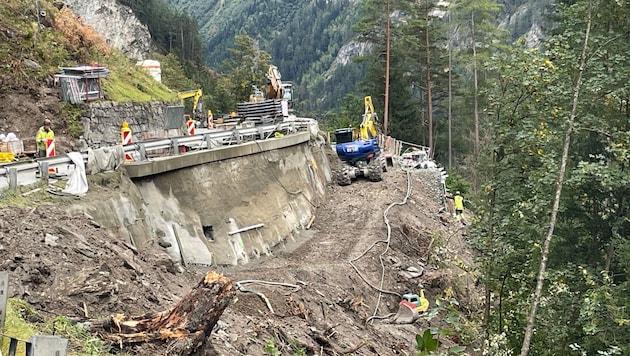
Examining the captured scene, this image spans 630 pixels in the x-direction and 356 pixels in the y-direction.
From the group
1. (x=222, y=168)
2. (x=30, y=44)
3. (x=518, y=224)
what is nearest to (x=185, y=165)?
(x=222, y=168)

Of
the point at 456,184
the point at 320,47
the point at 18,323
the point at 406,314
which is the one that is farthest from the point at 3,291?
the point at 320,47

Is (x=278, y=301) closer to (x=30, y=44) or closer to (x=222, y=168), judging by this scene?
(x=222, y=168)

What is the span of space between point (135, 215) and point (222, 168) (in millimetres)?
4357

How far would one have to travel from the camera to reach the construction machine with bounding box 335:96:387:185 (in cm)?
2669

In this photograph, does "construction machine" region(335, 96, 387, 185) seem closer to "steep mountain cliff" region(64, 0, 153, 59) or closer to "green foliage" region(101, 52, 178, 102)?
"green foliage" region(101, 52, 178, 102)

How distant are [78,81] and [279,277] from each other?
11.2 m

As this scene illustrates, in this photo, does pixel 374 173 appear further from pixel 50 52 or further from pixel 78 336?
pixel 78 336

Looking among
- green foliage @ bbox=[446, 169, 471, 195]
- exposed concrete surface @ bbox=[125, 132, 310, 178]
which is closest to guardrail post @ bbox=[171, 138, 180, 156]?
exposed concrete surface @ bbox=[125, 132, 310, 178]

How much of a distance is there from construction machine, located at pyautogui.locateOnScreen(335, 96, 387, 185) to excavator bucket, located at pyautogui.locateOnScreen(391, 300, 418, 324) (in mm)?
11614

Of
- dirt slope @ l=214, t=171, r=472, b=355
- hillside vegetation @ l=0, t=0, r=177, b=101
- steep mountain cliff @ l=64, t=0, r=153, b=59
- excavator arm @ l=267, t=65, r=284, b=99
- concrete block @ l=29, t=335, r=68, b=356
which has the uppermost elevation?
steep mountain cliff @ l=64, t=0, r=153, b=59

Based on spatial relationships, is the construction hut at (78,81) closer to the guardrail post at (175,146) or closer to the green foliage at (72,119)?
the green foliage at (72,119)

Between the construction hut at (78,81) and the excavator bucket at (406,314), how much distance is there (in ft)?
41.4

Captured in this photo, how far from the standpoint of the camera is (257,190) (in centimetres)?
1822

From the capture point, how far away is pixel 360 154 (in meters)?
28.3
